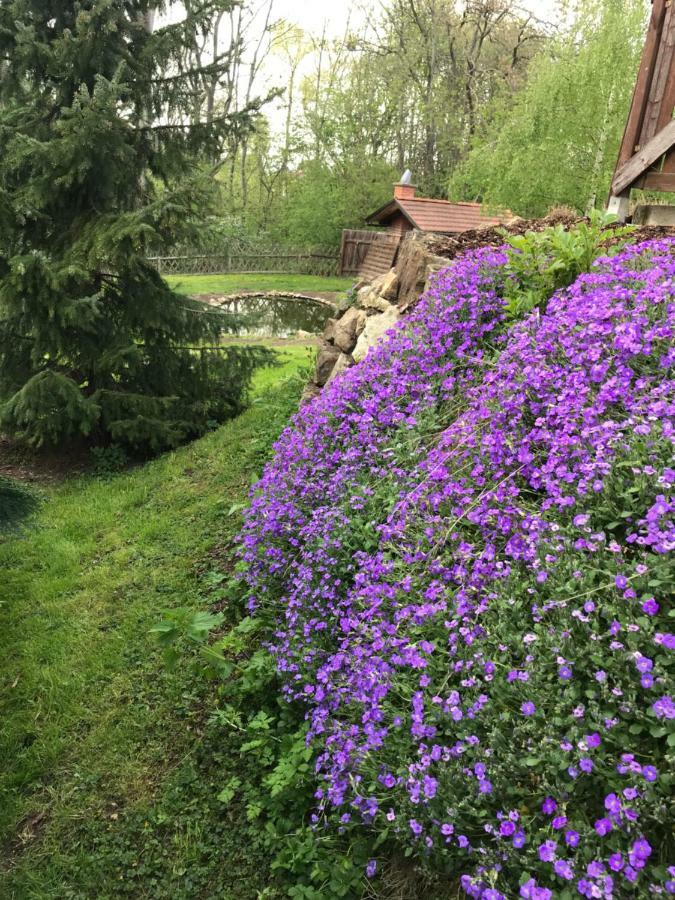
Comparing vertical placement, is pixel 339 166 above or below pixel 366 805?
→ above

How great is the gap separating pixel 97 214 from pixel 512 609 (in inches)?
232

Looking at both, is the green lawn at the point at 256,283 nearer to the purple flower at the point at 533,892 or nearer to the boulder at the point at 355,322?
the boulder at the point at 355,322

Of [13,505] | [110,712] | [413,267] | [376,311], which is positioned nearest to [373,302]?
[376,311]

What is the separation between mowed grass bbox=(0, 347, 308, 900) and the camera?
227 centimetres

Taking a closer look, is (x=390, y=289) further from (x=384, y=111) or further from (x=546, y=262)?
(x=384, y=111)

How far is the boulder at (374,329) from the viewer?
529 centimetres

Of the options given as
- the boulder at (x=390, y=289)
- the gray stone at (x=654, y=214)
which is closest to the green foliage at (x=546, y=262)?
the gray stone at (x=654, y=214)

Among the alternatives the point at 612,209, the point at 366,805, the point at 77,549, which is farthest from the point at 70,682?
the point at 612,209

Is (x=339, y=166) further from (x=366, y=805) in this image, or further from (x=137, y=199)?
(x=366, y=805)

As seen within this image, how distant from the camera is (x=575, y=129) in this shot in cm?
1205

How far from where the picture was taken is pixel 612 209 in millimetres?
4930

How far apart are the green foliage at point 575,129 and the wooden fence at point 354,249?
49.7ft

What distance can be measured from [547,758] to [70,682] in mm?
2703

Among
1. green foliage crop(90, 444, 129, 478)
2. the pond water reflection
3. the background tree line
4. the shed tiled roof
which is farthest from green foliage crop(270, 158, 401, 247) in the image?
green foliage crop(90, 444, 129, 478)
